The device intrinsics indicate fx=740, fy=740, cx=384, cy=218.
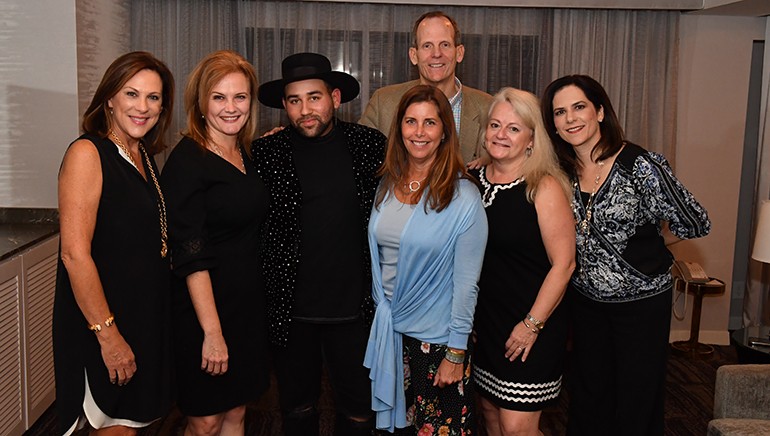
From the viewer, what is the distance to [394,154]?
8.36 feet

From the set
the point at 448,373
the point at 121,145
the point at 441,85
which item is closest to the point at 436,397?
the point at 448,373

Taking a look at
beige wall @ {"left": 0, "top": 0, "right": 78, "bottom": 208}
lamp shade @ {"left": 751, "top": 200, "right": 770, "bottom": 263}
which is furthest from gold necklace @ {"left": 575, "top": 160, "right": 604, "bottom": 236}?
beige wall @ {"left": 0, "top": 0, "right": 78, "bottom": 208}

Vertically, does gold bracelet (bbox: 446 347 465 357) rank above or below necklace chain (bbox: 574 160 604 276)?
below

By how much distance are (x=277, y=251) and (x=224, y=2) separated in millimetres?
2701

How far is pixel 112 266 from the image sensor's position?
2.12m

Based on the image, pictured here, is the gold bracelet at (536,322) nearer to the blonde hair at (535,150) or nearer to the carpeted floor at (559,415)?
the blonde hair at (535,150)

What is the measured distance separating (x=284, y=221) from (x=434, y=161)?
21.9 inches

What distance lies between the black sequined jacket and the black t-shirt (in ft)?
0.07

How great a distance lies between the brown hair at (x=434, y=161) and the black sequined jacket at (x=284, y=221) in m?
0.09

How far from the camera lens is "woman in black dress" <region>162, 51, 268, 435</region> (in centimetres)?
230

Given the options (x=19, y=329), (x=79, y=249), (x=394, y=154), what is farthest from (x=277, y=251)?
(x=19, y=329)

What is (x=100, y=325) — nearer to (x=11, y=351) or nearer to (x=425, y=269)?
(x=425, y=269)

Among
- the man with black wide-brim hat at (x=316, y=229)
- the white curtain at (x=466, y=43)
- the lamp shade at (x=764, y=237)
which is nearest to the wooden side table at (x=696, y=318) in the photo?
the white curtain at (x=466, y=43)

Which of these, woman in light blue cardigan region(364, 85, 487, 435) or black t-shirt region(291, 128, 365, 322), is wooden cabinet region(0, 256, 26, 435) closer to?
black t-shirt region(291, 128, 365, 322)
